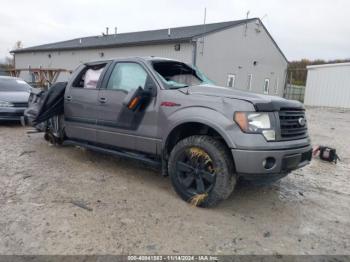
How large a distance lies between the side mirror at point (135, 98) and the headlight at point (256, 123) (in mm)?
1345

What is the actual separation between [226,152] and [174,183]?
2.65ft

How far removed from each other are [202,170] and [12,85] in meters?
8.32

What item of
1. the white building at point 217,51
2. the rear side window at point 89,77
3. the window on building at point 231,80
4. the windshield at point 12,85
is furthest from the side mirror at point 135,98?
the window on building at point 231,80

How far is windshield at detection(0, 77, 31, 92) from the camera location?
909cm

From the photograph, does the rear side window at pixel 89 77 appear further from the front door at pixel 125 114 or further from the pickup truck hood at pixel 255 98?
the pickup truck hood at pixel 255 98

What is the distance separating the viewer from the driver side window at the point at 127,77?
425 cm

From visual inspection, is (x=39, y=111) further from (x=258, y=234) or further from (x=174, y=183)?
(x=258, y=234)

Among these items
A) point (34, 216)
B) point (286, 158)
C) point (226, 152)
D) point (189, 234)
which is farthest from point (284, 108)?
point (34, 216)

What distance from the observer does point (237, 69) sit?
1914 centimetres

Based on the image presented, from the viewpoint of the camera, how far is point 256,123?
3211mm

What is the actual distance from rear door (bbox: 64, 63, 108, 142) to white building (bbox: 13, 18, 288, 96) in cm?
1093

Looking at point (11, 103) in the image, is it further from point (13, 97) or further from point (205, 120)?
point (205, 120)

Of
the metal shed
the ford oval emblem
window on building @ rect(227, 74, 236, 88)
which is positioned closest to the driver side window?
the ford oval emblem

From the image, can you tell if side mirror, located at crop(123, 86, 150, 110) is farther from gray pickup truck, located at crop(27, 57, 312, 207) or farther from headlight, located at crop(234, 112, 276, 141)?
headlight, located at crop(234, 112, 276, 141)
